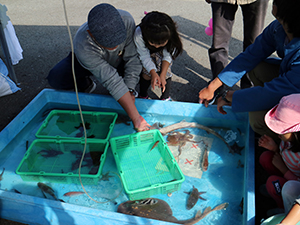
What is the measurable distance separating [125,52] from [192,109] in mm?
1041

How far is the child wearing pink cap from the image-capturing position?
1813 mm

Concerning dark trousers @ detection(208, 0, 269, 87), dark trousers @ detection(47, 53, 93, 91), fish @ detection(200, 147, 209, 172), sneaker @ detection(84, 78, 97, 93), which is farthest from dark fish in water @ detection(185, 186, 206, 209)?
sneaker @ detection(84, 78, 97, 93)

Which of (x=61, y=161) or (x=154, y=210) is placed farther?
(x=61, y=161)

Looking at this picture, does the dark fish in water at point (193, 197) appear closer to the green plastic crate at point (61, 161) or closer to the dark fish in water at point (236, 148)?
the dark fish in water at point (236, 148)

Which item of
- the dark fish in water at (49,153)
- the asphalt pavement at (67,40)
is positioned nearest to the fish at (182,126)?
the asphalt pavement at (67,40)

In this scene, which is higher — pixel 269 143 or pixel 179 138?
pixel 269 143

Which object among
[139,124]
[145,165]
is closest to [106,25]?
[139,124]

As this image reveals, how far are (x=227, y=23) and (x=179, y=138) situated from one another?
5.15ft

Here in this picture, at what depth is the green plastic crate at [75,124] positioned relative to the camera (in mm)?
3031

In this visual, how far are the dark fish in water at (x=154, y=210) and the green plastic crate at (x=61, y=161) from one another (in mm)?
409

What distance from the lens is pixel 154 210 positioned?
7.43 ft

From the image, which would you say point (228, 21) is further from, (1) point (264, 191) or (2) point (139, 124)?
(1) point (264, 191)

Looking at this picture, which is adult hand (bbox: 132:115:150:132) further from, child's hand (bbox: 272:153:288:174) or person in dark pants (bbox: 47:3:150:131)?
child's hand (bbox: 272:153:288:174)

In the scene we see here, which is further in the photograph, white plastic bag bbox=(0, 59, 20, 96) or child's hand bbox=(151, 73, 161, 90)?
white plastic bag bbox=(0, 59, 20, 96)
